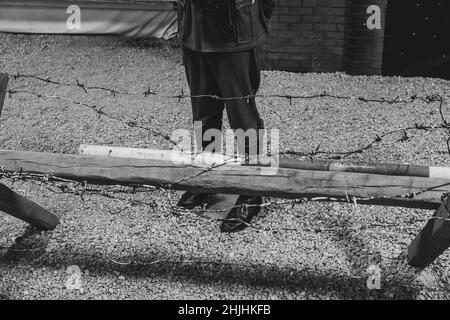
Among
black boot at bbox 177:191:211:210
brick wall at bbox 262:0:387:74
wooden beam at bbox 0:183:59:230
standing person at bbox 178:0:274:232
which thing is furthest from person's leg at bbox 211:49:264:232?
brick wall at bbox 262:0:387:74

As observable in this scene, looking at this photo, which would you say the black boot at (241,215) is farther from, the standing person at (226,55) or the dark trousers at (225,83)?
the dark trousers at (225,83)

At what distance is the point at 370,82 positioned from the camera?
226 inches

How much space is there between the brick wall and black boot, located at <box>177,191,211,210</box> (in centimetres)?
306

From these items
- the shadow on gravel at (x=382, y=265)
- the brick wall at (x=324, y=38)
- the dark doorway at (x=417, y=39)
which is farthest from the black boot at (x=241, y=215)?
the dark doorway at (x=417, y=39)

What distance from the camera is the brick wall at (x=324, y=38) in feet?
18.9

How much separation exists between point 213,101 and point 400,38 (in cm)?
336

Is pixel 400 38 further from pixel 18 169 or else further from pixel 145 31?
pixel 18 169

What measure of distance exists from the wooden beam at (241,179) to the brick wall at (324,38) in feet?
12.5

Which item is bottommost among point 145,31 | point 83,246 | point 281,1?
point 83,246

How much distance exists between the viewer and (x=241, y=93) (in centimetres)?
311

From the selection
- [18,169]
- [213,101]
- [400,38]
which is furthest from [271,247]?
[400,38]

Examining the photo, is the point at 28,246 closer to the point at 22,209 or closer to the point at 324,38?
the point at 22,209

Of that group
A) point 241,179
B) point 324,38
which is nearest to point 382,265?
point 241,179

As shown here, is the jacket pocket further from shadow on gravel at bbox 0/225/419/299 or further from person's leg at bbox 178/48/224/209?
shadow on gravel at bbox 0/225/419/299
